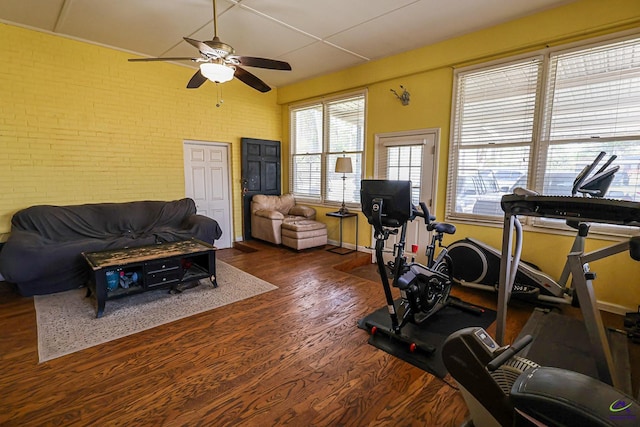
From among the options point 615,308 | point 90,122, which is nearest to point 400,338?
point 615,308

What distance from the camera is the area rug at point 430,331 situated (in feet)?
7.54

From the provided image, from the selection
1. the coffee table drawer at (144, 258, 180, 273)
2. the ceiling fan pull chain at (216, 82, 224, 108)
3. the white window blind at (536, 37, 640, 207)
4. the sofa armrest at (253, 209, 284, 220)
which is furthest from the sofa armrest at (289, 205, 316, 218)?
the white window blind at (536, 37, 640, 207)

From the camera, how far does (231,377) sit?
2.12 meters

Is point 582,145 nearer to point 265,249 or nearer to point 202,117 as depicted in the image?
point 265,249

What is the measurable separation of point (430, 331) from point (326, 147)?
3.85 meters

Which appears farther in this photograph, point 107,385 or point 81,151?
point 81,151

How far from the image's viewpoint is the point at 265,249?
18.1 feet

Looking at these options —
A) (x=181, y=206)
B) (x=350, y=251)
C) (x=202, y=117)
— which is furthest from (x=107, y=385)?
(x=202, y=117)

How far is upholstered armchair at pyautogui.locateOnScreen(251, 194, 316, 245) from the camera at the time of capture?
18.1 ft

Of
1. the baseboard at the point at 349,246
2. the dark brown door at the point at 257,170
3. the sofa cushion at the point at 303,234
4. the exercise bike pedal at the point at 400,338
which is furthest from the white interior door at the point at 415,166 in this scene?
the dark brown door at the point at 257,170

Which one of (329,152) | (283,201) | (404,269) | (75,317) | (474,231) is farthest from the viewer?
(283,201)

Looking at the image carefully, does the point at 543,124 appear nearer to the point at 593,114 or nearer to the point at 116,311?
the point at 593,114

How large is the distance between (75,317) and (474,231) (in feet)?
14.6

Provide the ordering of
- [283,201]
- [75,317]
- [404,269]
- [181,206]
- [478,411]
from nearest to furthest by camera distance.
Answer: [478,411] < [404,269] < [75,317] < [181,206] < [283,201]
